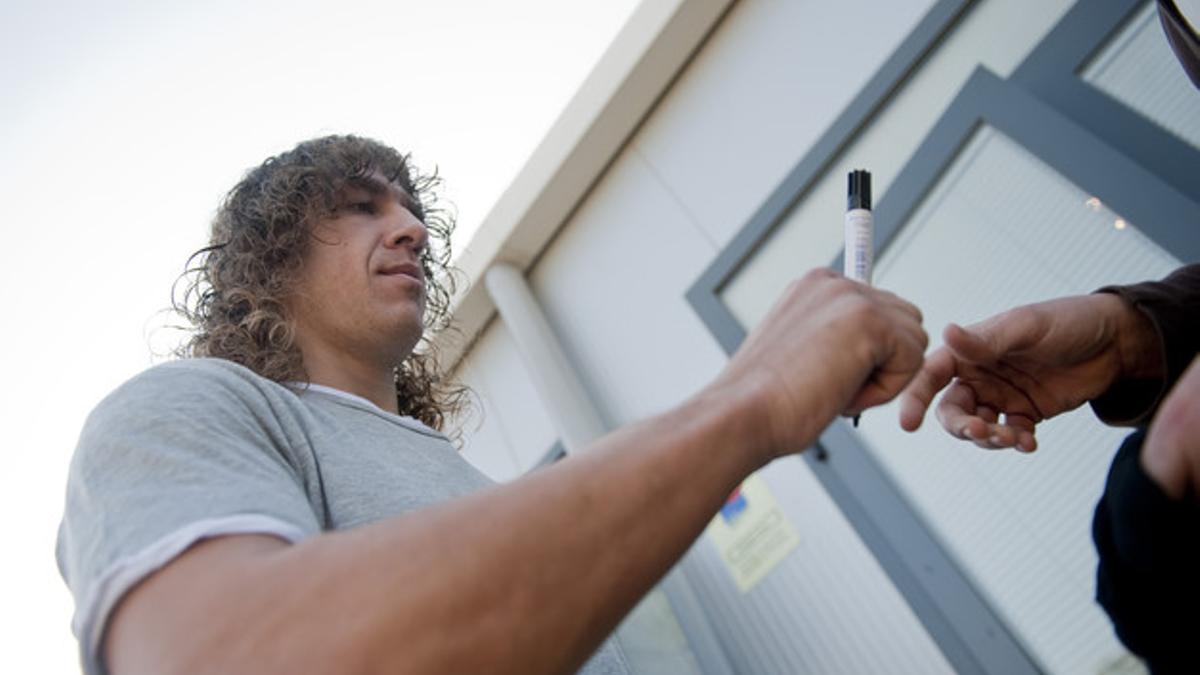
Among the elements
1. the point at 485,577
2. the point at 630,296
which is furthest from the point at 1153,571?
the point at 630,296

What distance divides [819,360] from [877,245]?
1658mm

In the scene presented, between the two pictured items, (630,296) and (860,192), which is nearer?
(860,192)

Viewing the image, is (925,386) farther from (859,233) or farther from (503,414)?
(503,414)

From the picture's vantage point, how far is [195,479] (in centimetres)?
58

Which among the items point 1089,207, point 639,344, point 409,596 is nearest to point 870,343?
point 409,596

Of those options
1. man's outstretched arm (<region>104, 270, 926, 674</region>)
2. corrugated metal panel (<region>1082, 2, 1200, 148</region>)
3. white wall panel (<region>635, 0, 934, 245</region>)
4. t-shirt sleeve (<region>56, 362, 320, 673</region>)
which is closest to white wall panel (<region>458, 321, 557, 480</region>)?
white wall panel (<region>635, 0, 934, 245</region>)

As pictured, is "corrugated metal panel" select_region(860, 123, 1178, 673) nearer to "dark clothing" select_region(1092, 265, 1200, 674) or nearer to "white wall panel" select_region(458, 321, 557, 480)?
"dark clothing" select_region(1092, 265, 1200, 674)

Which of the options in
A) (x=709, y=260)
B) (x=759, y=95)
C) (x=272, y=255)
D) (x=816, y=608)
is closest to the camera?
(x=272, y=255)

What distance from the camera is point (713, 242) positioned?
8.68ft

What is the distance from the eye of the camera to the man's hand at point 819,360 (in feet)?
1.99

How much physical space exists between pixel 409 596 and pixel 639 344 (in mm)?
2416

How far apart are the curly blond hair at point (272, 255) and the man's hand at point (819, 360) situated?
772 mm

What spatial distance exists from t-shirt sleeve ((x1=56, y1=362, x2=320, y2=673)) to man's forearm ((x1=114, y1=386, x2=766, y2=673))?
0.06 m

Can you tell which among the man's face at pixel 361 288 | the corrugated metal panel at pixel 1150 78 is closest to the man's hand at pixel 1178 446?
the man's face at pixel 361 288
